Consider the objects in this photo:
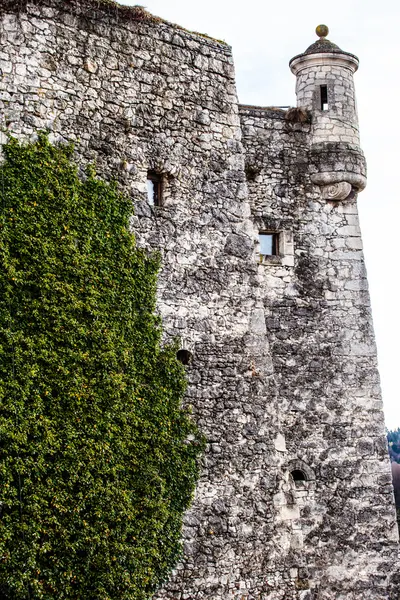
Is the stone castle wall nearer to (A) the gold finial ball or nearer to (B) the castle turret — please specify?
(B) the castle turret

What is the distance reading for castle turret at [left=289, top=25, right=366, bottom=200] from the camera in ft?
58.4

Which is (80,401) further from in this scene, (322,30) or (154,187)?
(322,30)

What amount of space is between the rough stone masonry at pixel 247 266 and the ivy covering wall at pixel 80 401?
470 millimetres

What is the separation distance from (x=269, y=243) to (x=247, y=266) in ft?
7.12

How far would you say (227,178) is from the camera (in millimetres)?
15516

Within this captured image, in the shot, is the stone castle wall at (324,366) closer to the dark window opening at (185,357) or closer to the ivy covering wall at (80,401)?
the dark window opening at (185,357)

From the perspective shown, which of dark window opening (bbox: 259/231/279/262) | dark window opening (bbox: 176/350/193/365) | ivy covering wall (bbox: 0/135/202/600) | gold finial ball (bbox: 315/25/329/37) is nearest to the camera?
ivy covering wall (bbox: 0/135/202/600)

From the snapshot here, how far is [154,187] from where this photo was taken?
587 inches

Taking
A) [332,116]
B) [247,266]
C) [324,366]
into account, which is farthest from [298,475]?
[332,116]

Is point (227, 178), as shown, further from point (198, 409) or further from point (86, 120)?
point (198, 409)

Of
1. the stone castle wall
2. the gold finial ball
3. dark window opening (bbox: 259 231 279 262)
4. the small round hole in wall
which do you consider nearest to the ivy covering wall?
the small round hole in wall

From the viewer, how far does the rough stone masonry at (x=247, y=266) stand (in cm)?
1409

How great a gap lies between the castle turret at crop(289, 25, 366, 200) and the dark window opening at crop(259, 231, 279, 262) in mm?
1262

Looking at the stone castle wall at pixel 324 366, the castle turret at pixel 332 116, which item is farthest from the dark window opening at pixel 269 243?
the castle turret at pixel 332 116
